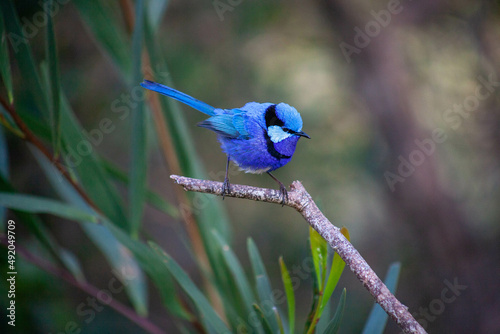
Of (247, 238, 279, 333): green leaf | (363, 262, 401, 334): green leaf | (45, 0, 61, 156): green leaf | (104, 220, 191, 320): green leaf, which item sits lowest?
(363, 262, 401, 334): green leaf

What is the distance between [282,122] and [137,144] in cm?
73

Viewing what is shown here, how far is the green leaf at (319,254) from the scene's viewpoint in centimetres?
159

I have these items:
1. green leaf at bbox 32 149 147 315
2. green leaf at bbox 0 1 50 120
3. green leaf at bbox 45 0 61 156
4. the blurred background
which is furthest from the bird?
the blurred background

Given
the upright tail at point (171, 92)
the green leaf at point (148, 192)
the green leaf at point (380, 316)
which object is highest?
the upright tail at point (171, 92)

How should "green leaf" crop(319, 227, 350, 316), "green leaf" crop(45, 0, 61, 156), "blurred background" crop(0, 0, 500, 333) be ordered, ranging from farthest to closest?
"blurred background" crop(0, 0, 500, 333) → "green leaf" crop(45, 0, 61, 156) → "green leaf" crop(319, 227, 350, 316)

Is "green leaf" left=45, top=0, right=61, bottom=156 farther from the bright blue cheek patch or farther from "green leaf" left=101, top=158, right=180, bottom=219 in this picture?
the bright blue cheek patch

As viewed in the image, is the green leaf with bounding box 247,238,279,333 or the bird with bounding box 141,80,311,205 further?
the bird with bounding box 141,80,311,205

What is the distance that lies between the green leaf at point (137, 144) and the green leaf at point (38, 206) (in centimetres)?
24

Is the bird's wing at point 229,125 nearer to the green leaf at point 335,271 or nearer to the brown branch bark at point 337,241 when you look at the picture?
the brown branch bark at point 337,241

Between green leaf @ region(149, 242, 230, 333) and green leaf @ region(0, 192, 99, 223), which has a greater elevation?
green leaf @ region(0, 192, 99, 223)

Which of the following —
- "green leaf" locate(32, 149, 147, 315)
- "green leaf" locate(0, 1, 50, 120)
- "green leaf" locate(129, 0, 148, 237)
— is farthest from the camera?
"green leaf" locate(32, 149, 147, 315)

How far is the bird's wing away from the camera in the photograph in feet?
8.07

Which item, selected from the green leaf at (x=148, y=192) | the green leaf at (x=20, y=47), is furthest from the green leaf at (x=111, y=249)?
the green leaf at (x=20, y=47)

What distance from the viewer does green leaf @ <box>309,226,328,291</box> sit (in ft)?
5.22
